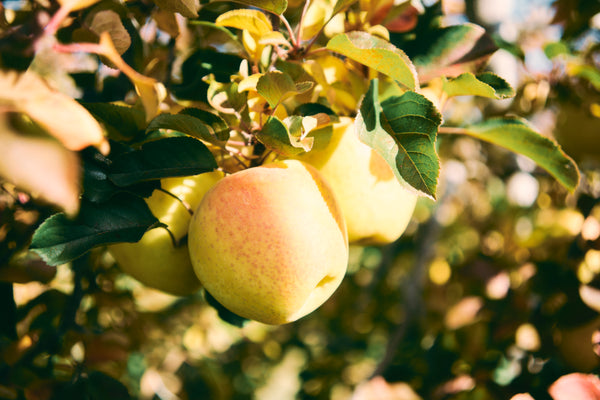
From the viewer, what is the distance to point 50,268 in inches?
36.6

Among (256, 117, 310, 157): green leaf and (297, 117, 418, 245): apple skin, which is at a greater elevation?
(256, 117, 310, 157): green leaf

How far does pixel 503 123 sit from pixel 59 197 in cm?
82

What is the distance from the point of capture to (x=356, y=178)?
788mm

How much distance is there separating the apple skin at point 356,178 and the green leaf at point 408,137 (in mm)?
129

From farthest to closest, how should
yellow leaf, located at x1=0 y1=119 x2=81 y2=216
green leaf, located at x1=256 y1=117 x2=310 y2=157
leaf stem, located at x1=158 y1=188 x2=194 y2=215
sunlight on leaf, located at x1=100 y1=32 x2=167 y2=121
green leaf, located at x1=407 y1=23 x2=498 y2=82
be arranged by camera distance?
green leaf, located at x1=407 y1=23 x2=498 y2=82
leaf stem, located at x1=158 y1=188 x2=194 y2=215
green leaf, located at x1=256 y1=117 x2=310 y2=157
sunlight on leaf, located at x1=100 y1=32 x2=167 y2=121
yellow leaf, located at x1=0 y1=119 x2=81 y2=216

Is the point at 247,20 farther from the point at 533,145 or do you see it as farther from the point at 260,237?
the point at 533,145

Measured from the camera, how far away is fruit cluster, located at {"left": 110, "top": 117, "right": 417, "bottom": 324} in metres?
0.61

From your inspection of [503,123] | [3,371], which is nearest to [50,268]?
[3,371]

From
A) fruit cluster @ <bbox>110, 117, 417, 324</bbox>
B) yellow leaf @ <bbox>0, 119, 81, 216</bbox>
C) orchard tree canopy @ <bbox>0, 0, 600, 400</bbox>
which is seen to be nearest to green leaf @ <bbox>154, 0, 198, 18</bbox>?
orchard tree canopy @ <bbox>0, 0, 600, 400</bbox>

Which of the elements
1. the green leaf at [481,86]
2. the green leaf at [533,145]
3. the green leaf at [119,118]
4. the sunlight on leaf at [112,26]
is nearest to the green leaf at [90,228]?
the green leaf at [119,118]

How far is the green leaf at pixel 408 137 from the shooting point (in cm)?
59

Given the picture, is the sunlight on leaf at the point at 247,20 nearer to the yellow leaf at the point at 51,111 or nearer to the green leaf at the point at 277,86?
the green leaf at the point at 277,86

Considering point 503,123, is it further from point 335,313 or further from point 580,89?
point 335,313

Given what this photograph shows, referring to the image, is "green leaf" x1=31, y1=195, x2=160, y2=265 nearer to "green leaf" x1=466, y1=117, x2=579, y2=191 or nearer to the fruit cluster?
the fruit cluster
